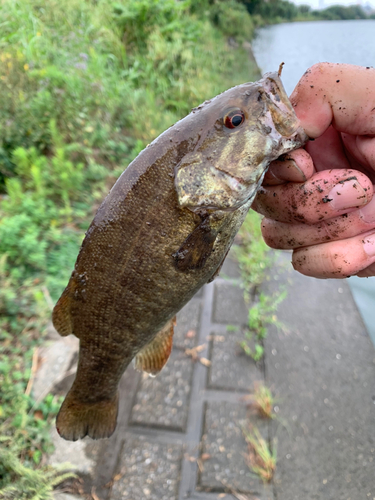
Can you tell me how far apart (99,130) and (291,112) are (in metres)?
3.29

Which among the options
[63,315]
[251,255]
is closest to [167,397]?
[63,315]

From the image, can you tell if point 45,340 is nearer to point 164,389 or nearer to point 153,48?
point 164,389

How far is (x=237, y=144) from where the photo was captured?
4.01ft

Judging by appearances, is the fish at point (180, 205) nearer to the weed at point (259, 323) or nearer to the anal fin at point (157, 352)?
the anal fin at point (157, 352)

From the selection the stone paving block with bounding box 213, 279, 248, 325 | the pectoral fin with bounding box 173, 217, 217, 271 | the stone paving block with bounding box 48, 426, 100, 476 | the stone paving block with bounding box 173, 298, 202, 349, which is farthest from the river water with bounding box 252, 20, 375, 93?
the stone paving block with bounding box 48, 426, 100, 476

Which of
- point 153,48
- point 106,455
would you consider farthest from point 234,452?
point 153,48

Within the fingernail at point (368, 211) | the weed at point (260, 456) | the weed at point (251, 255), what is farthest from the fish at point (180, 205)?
the weed at point (251, 255)

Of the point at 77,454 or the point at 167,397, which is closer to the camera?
the point at 77,454

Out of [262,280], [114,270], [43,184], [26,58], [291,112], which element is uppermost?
[26,58]

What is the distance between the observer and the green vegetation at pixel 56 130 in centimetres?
216

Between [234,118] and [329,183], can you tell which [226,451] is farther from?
[234,118]

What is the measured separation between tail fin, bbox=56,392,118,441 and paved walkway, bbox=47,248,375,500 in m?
0.58

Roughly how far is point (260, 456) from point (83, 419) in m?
1.10

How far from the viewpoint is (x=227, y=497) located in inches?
74.9
